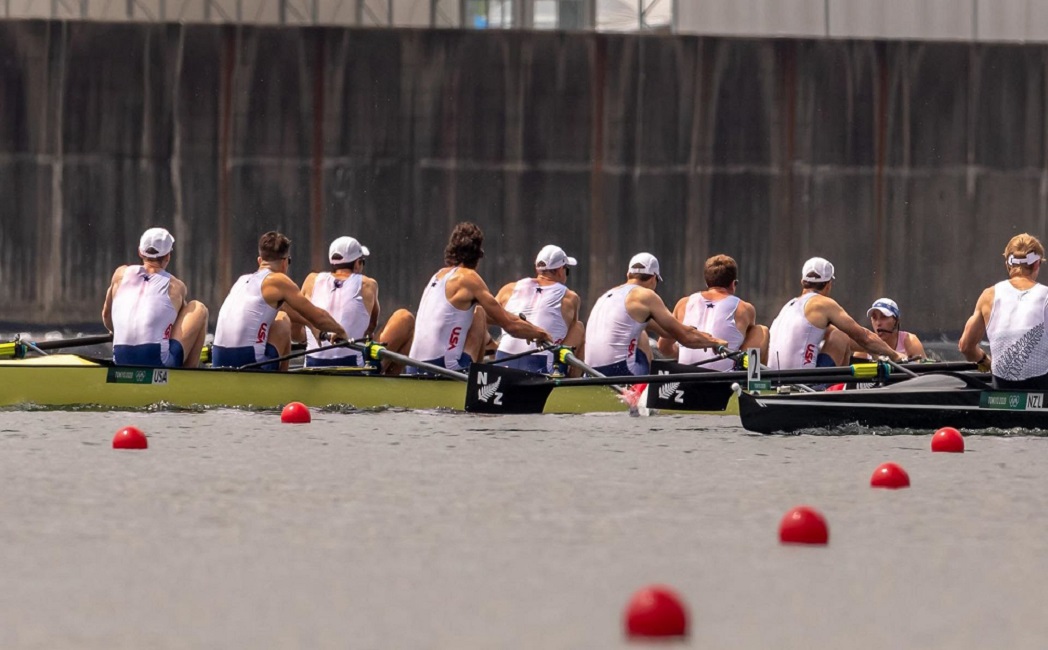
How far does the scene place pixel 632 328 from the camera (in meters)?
16.4

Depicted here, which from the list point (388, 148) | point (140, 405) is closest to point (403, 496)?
point (140, 405)

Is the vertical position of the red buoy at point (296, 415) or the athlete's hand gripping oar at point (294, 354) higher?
the athlete's hand gripping oar at point (294, 354)

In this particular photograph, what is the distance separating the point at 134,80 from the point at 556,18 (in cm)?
621

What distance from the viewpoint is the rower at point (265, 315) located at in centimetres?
1633

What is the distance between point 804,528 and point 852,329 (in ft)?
25.4

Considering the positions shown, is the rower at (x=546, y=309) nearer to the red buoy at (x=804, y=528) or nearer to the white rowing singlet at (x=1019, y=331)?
the white rowing singlet at (x=1019, y=331)

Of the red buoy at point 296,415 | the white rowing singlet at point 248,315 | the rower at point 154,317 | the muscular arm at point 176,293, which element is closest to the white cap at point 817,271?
the red buoy at point 296,415

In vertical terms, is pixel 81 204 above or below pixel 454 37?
below

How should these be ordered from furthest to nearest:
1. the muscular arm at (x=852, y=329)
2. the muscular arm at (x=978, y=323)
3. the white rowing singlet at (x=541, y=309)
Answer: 1. the white rowing singlet at (x=541, y=309)
2. the muscular arm at (x=852, y=329)
3. the muscular arm at (x=978, y=323)

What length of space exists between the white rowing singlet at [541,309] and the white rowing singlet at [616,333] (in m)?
0.50

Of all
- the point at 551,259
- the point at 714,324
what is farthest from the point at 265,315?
the point at 714,324

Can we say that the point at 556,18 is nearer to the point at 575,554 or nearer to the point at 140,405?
the point at 140,405

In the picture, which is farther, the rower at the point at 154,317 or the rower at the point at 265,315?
the rower at the point at 265,315

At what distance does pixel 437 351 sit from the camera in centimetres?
1647
